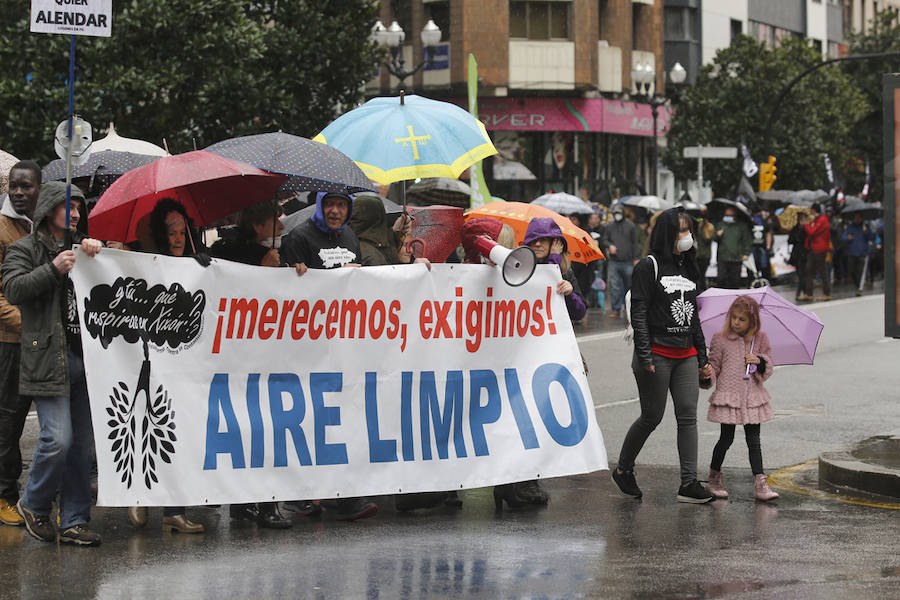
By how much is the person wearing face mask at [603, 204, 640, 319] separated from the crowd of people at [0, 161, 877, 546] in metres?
15.4

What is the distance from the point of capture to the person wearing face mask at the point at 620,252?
2509 centimetres

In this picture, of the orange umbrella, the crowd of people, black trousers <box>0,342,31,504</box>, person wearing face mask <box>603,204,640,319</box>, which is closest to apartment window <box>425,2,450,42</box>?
person wearing face mask <box>603,204,640,319</box>

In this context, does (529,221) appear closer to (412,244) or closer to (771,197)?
(412,244)

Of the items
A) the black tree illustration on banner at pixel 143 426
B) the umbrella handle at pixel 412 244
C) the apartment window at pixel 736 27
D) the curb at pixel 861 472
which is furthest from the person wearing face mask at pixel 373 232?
the apartment window at pixel 736 27

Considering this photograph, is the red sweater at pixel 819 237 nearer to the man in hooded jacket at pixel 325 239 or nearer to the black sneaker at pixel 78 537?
the man in hooded jacket at pixel 325 239

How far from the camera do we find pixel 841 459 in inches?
390

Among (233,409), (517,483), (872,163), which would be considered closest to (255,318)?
(233,409)

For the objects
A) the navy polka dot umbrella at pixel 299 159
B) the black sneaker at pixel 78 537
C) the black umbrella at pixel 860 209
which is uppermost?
the black umbrella at pixel 860 209

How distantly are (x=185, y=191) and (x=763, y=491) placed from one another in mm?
3834

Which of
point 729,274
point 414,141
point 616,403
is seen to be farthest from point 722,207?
point 414,141

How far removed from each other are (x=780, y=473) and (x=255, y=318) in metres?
4.00

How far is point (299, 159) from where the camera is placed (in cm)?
845

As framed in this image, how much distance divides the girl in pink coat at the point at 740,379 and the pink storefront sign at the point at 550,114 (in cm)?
3415

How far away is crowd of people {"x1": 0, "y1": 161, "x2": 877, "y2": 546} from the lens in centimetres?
760
